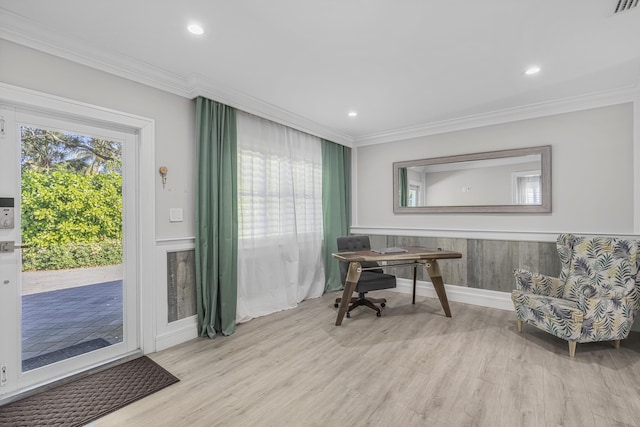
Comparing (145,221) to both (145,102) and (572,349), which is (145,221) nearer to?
(145,102)

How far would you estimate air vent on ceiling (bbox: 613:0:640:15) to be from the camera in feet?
6.01

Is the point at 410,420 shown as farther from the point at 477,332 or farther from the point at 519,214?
the point at 519,214

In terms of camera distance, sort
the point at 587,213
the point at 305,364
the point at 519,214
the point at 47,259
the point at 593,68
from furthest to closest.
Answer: the point at 519,214 → the point at 587,213 → the point at 593,68 → the point at 305,364 → the point at 47,259

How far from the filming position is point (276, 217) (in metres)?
3.90

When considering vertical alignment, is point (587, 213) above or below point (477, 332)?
above

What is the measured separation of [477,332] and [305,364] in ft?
6.07

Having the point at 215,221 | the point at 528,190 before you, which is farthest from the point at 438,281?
the point at 215,221

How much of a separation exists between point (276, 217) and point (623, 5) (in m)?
3.48

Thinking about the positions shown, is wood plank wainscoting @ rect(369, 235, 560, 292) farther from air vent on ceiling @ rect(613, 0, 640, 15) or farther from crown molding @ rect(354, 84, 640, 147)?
air vent on ceiling @ rect(613, 0, 640, 15)

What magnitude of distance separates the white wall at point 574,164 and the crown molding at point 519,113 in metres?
0.06

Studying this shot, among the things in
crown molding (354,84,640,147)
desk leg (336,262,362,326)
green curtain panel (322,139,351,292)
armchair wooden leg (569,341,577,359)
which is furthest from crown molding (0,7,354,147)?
armchair wooden leg (569,341,577,359)

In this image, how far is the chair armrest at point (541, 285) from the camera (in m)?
3.03

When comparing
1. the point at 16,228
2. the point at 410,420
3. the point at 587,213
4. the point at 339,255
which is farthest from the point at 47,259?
the point at 587,213

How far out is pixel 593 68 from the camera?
2676mm
